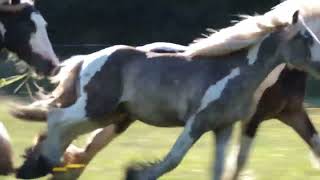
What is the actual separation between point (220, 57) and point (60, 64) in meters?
1.39

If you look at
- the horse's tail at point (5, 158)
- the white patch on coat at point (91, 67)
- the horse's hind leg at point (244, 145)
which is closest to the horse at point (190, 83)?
the white patch on coat at point (91, 67)

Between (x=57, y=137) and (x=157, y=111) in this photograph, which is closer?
(x=157, y=111)

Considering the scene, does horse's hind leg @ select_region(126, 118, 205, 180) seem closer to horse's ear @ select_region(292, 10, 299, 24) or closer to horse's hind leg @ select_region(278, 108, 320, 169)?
horse's ear @ select_region(292, 10, 299, 24)

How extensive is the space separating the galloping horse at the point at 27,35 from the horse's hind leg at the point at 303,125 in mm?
2049

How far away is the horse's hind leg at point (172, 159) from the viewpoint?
8.26 meters

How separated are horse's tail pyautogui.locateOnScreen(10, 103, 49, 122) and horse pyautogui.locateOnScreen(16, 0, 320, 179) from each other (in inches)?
12.2

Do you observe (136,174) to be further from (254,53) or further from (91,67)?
(254,53)

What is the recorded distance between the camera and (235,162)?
980cm

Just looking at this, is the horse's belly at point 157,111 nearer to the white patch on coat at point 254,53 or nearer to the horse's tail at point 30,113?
the white patch on coat at point 254,53

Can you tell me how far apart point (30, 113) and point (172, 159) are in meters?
1.57

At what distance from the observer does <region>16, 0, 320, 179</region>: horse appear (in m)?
8.37

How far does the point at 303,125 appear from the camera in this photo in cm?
996

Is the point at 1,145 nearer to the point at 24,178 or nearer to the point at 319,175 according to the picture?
the point at 24,178

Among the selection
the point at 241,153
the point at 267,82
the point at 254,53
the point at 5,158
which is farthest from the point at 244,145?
the point at 5,158
